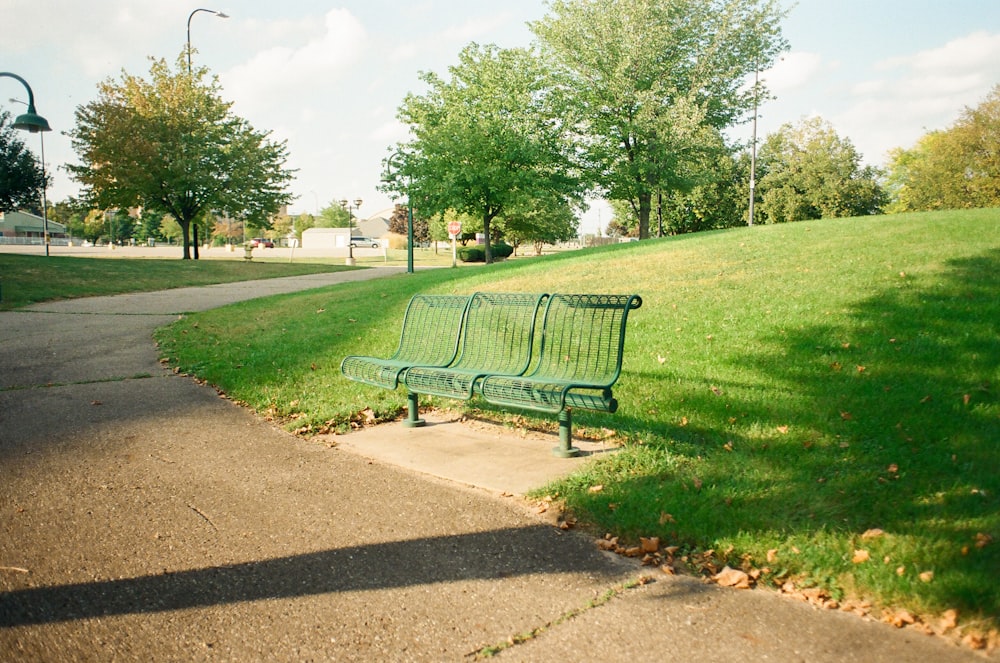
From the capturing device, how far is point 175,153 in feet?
106

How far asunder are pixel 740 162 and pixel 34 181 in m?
44.0

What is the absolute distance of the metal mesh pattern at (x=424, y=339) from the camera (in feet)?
19.9

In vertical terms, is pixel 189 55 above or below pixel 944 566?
above

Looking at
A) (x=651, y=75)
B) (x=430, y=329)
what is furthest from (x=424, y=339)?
(x=651, y=75)

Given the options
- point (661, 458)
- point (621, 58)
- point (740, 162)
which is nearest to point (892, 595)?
point (661, 458)

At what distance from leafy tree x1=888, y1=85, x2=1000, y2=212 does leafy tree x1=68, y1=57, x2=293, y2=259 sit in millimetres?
37610

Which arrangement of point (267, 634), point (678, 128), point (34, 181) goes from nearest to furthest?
point (267, 634) → point (678, 128) → point (34, 181)

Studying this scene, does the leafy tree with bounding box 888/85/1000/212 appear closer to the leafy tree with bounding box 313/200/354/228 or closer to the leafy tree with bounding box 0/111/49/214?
the leafy tree with bounding box 0/111/49/214

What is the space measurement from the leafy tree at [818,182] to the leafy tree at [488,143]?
2515 centimetres

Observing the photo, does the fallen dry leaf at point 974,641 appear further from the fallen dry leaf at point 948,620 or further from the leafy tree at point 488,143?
the leafy tree at point 488,143

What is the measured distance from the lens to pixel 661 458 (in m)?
4.49

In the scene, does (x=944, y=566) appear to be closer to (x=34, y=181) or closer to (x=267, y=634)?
(x=267, y=634)

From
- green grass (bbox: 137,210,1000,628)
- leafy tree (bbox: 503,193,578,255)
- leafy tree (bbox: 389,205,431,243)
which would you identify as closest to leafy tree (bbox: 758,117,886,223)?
leafy tree (bbox: 503,193,578,255)

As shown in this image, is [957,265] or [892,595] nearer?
[892,595]
